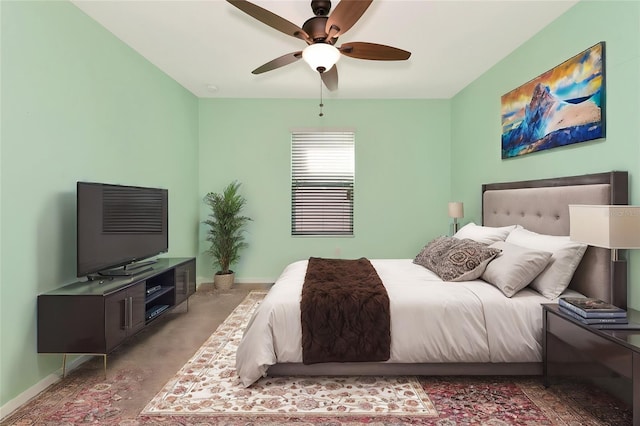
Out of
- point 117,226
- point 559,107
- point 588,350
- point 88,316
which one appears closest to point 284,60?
point 117,226

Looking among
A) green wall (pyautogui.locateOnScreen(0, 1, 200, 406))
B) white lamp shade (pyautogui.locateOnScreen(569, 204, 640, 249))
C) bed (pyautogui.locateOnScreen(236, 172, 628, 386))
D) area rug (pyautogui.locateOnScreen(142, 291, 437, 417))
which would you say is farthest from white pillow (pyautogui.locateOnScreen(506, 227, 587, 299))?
green wall (pyautogui.locateOnScreen(0, 1, 200, 406))

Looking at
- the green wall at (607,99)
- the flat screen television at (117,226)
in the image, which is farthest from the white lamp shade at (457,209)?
the flat screen television at (117,226)

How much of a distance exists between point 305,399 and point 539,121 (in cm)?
289

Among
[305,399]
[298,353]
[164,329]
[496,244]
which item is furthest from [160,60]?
[496,244]

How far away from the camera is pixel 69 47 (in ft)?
8.21

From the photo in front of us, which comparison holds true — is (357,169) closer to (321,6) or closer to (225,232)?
(225,232)

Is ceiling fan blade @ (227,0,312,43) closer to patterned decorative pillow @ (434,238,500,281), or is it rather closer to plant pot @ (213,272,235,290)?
patterned decorative pillow @ (434,238,500,281)

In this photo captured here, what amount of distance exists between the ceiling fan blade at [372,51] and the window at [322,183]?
7.80ft

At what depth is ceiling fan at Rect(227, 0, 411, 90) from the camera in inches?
80.7

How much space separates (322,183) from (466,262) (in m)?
2.72

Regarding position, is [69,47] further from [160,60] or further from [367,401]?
[367,401]

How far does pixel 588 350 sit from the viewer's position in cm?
177

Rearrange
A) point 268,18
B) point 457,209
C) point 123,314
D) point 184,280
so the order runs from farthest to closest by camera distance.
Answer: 1. point 457,209
2. point 184,280
3. point 123,314
4. point 268,18

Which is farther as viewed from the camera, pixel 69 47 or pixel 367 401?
pixel 69 47
